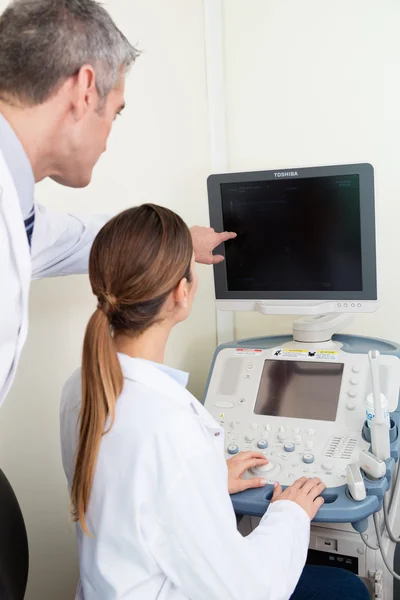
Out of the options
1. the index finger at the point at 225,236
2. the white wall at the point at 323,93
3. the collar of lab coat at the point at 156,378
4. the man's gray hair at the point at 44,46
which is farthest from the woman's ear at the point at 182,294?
the white wall at the point at 323,93

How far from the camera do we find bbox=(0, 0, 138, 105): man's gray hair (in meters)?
0.97

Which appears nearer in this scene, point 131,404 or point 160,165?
point 131,404

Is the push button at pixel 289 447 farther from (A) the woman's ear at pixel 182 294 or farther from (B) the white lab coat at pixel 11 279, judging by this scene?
(B) the white lab coat at pixel 11 279

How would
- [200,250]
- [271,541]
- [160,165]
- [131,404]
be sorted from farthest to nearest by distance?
[160,165]
[200,250]
[271,541]
[131,404]

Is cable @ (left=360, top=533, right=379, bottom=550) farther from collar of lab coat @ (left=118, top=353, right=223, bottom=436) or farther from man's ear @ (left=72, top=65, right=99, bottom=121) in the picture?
man's ear @ (left=72, top=65, right=99, bottom=121)

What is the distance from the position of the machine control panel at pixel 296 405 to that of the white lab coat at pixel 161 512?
40 cm

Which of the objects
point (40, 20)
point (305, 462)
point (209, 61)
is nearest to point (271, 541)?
point (305, 462)

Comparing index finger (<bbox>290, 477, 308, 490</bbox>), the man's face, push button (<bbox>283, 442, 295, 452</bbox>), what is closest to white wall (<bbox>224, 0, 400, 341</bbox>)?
push button (<bbox>283, 442, 295, 452</bbox>)

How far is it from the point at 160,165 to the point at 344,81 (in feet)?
2.18

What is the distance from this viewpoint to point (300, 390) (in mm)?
1556

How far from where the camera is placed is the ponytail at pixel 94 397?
3.08ft

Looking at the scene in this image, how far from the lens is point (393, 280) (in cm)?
201

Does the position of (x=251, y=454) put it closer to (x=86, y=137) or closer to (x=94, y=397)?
(x=94, y=397)

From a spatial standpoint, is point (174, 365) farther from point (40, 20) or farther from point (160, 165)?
point (40, 20)
